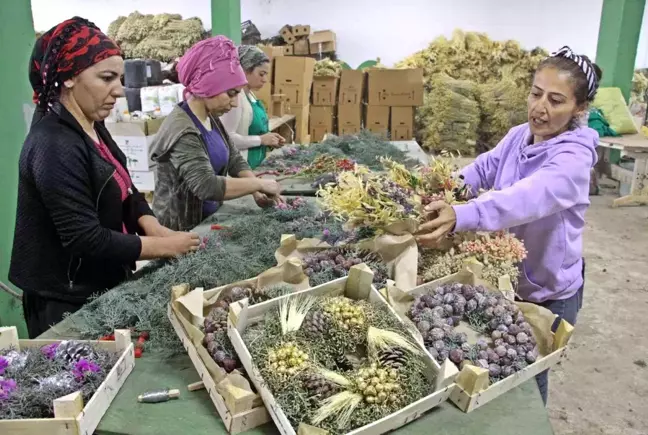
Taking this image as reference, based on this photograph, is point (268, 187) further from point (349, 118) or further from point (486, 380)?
point (349, 118)

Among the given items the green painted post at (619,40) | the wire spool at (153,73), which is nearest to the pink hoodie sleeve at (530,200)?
the wire spool at (153,73)

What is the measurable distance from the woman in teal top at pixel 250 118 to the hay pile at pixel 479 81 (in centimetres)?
574

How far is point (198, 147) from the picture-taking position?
2697mm

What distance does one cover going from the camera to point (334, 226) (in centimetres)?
243

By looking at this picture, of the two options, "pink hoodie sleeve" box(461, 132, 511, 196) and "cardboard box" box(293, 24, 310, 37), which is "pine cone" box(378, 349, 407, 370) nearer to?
"pink hoodie sleeve" box(461, 132, 511, 196)

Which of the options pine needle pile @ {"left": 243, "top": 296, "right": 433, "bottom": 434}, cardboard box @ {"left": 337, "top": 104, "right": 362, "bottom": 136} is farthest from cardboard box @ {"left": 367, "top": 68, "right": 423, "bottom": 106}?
pine needle pile @ {"left": 243, "top": 296, "right": 433, "bottom": 434}

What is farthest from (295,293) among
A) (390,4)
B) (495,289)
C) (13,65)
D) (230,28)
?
(390,4)

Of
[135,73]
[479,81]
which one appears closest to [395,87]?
[479,81]

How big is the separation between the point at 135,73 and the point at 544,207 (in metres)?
5.31

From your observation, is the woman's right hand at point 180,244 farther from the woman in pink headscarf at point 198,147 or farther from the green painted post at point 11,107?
the green painted post at point 11,107

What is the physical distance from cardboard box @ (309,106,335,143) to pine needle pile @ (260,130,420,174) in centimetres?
409

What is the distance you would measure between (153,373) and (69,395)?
0.32 metres

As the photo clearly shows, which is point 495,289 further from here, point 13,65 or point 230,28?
point 230,28

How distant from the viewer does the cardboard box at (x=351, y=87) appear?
876 centimetres
